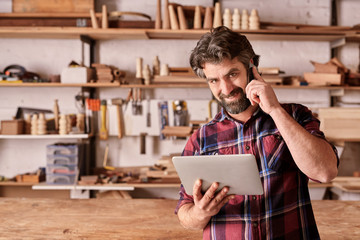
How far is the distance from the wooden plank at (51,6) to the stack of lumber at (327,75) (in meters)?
2.40

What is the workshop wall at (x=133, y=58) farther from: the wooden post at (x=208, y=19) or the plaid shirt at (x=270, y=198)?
the plaid shirt at (x=270, y=198)

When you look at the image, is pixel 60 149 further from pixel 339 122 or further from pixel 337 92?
pixel 337 92

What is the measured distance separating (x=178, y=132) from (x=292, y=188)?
225 cm

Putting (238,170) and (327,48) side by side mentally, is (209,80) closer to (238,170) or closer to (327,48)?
(238,170)

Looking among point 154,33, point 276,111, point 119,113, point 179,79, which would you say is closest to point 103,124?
point 119,113

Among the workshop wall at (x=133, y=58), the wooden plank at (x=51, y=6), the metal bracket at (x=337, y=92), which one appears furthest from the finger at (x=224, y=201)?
the wooden plank at (x=51, y=6)

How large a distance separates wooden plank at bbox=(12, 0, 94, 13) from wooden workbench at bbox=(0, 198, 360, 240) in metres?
2.23

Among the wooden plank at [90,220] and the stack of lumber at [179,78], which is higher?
the stack of lumber at [179,78]

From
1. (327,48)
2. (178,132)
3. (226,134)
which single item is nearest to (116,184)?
(178,132)

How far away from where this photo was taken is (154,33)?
3.48 meters

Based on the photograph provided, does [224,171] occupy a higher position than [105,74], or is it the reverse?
[105,74]

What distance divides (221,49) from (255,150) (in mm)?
433

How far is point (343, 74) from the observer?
344cm

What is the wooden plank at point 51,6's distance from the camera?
3.62m
